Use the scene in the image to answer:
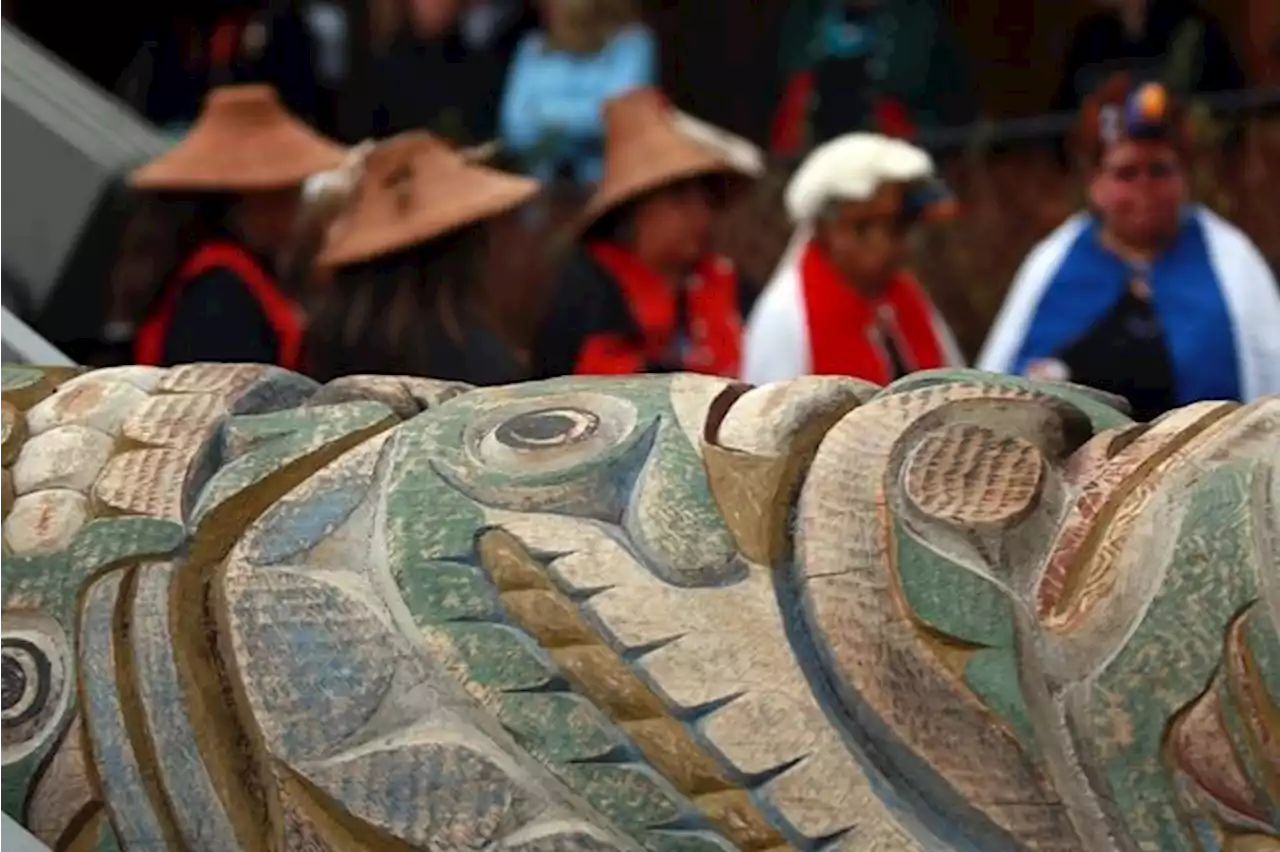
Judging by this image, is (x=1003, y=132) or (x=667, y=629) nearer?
(x=667, y=629)

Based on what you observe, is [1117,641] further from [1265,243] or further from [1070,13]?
[1070,13]

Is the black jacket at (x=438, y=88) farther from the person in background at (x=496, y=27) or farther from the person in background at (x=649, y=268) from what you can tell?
the person in background at (x=649, y=268)

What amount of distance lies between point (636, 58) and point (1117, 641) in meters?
4.05

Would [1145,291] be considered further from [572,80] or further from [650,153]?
[572,80]

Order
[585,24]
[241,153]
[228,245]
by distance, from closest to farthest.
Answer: [228,245]
[241,153]
[585,24]

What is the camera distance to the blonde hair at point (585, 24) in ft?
17.4

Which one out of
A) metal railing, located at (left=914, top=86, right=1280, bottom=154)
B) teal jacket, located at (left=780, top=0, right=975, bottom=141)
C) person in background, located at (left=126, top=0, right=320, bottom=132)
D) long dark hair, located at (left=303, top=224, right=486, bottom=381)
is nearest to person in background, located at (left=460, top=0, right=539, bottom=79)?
person in background, located at (left=126, top=0, right=320, bottom=132)

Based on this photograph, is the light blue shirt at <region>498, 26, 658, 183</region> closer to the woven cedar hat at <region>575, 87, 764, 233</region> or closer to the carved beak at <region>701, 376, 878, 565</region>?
the woven cedar hat at <region>575, 87, 764, 233</region>

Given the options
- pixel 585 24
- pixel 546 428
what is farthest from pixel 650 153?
pixel 546 428

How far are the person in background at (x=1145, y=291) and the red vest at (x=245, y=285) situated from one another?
45.1 inches

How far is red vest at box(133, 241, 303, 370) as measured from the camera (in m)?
3.58

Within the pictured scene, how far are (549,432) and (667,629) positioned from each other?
0.53 ft

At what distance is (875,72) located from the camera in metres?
5.40

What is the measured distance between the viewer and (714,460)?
1.45 m
